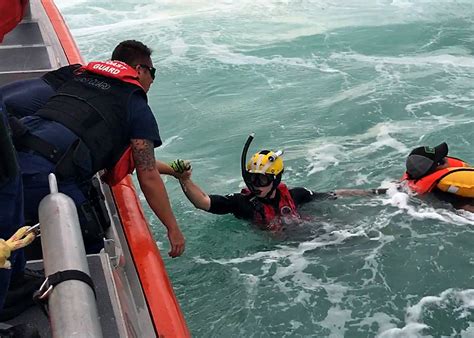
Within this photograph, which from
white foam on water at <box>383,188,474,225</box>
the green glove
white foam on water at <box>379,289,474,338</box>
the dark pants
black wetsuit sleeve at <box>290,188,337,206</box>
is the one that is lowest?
white foam on water at <box>379,289,474,338</box>

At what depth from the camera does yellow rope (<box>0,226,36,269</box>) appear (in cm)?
143

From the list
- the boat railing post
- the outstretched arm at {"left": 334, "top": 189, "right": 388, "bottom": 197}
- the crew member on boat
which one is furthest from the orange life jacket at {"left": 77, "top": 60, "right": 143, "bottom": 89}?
the outstretched arm at {"left": 334, "top": 189, "right": 388, "bottom": 197}

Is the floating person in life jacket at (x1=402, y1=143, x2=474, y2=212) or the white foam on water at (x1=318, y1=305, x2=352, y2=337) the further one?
the floating person in life jacket at (x1=402, y1=143, x2=474, y2=212)

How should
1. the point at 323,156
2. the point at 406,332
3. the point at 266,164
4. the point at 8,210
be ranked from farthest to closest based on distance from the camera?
the point at 323,156 < the point at 266,164 < the point at 406,332 < the point at 8,210

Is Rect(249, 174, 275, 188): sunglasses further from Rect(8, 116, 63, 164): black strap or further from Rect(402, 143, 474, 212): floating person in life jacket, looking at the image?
Rect(8, 116, 63, 164): black strap

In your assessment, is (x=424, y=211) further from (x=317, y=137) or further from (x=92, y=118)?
(x=92, y=118)

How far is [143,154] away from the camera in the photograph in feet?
9.98

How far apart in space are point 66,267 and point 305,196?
375 cm

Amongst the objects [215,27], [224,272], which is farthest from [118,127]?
[215,27]

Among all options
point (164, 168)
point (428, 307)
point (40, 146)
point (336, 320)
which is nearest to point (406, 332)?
point (428, 307)

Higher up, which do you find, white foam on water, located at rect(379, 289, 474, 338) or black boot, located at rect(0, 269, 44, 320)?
black boot, located at rect(0, 269, 44, 320)

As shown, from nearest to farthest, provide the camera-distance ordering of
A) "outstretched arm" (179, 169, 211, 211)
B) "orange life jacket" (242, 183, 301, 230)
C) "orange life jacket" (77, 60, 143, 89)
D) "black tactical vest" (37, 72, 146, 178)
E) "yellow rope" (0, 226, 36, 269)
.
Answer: "yellow rope" (0, 226, 36, 269), "black tactical vest" (37, 72, 146, 178), "orange life jacket" (77, 60, 143, 89), "outstretched arm" (179, 169, 211, 211), "orange life jacket" (242, 183, 301, 230)

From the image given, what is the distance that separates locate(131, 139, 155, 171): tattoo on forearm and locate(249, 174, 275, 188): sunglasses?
1.76 m

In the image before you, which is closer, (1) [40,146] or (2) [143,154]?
(1) [40,146]
